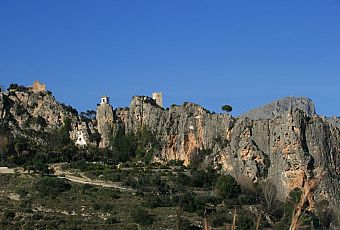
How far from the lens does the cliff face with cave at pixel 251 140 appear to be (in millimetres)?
56281

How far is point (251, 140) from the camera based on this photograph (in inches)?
2418

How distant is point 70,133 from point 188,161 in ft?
45.0

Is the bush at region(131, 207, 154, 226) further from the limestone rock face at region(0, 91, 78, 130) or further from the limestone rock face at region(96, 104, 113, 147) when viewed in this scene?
the limestone rock face at region(0, 91, 78, 130)

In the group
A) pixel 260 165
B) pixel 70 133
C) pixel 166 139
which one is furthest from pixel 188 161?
pixel 70 133

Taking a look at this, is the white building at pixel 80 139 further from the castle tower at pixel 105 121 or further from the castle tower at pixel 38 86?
the castle tower at pixel 38 86

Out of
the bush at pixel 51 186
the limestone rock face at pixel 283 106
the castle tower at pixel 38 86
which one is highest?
the limestone rock face at pixel 283 106

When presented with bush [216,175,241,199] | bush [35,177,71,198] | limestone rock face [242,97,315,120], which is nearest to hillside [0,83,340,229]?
bush [216,175,241,199]

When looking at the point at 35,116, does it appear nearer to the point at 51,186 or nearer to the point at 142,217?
the point at 51,186

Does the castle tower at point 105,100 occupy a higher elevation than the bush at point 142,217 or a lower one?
higher

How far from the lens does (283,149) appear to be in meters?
57.9

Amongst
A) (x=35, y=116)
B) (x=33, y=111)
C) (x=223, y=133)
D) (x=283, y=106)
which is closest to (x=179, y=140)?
(x=223, y=133)

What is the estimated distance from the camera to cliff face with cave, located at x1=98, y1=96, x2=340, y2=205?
56281mm

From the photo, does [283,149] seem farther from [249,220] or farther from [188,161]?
[249,220]

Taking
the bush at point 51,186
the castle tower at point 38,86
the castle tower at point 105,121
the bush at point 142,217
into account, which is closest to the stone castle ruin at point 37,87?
the castle tower at point 38,86
